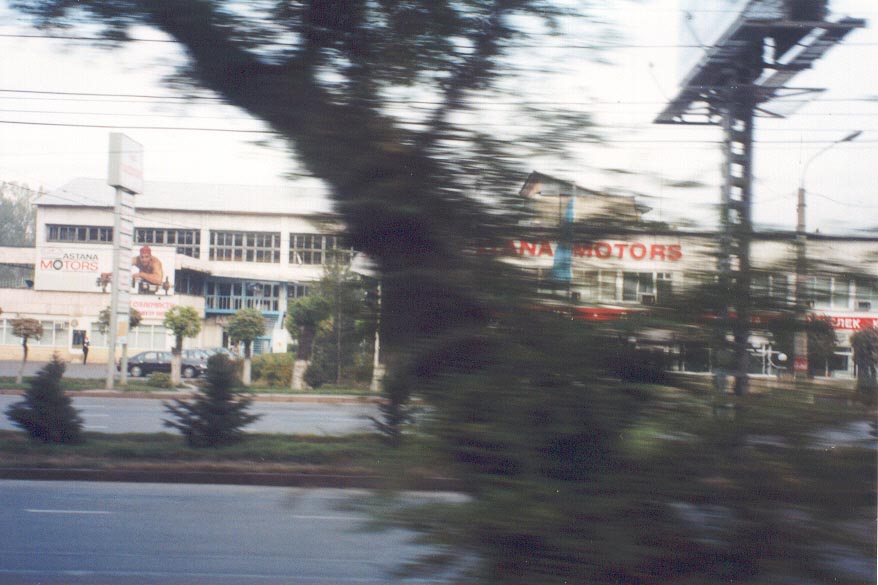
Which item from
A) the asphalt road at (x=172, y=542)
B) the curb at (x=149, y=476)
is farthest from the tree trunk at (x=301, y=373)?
the curb at (x=149, y=476)

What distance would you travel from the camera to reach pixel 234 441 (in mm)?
11070

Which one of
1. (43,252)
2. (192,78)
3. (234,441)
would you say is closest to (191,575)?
(192,78)

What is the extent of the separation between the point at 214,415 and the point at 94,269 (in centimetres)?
2226

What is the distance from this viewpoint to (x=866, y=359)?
2.30m

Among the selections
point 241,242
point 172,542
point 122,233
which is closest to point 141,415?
point 122,233

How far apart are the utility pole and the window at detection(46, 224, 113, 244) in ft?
94.1

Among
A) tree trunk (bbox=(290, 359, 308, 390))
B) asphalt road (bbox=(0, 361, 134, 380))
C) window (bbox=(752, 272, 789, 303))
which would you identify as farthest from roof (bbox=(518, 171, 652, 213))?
asphalt road (bbox=(0, 361, 134, 380))

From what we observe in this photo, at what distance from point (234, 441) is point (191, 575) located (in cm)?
585

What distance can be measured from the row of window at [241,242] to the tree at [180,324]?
2.61m

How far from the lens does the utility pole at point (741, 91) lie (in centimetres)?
231

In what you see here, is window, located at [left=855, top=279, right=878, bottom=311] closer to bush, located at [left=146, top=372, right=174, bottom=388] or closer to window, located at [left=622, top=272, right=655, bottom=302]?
window, located at [left=622, top=272, right=655, bottom=302]

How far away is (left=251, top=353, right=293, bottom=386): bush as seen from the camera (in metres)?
19.4

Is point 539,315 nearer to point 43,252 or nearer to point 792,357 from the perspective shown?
point 792,357

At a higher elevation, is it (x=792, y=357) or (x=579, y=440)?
(x=792, y=357)
